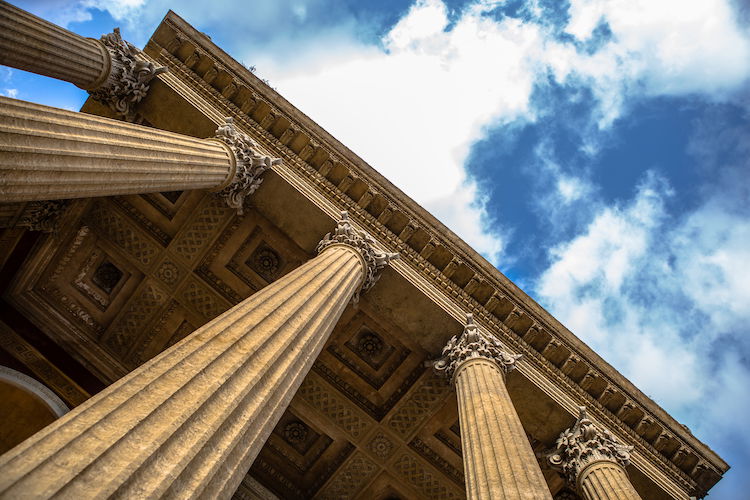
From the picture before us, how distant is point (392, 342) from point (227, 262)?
503 centimetres

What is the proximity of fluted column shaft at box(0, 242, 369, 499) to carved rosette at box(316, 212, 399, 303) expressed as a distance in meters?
4.05

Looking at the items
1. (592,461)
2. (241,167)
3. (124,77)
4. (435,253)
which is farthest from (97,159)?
(592,461)

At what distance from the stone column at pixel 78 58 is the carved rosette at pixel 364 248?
605 cm

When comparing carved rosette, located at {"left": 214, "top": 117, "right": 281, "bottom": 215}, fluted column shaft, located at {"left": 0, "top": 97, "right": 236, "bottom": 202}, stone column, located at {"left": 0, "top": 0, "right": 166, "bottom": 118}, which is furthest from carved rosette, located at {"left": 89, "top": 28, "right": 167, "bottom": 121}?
fluted column shaft, located at {"left": 0, "top": 97, "right": 236, "bottom": 202}

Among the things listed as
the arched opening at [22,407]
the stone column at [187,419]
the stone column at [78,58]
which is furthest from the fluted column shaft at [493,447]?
the arched opening at [22,407]

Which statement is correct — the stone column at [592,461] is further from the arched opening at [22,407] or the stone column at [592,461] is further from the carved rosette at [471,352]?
the arched opening at [22,407]

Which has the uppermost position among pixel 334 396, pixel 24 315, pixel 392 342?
pixel 392 342

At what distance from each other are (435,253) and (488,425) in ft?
21.0

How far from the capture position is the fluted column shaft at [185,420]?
3795 millimetres

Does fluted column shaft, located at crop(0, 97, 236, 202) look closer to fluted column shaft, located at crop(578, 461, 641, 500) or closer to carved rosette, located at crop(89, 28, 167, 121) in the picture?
carved rosette, located at crop(89, 28, 167, 121)

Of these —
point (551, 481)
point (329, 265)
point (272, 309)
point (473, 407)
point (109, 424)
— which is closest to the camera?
point (109, 424)

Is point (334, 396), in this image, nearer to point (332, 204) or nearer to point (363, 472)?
point (363, 472)

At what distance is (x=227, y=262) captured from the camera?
49.2 ft

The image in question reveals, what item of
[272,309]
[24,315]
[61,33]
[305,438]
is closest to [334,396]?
[305,438]
